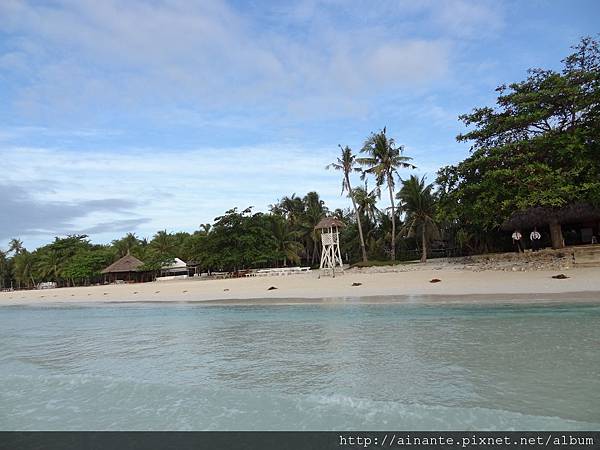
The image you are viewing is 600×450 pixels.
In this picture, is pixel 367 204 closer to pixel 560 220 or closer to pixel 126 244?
pixel 560 220

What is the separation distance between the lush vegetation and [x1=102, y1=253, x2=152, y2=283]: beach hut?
154 centimetres

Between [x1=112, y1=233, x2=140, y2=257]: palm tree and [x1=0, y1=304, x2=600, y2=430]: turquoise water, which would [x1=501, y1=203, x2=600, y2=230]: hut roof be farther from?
[x1=112, y1=233, x2=140, y2=257]: palm tree

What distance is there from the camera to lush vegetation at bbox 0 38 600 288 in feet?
53.5

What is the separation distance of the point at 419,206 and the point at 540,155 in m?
11.9

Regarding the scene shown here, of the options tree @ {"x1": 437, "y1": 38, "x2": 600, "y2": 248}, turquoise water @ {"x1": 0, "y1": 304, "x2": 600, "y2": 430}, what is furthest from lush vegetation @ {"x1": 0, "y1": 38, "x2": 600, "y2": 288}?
turquoise water @ {"x1": 0, "y1": 304, "x2": 600, "y2": 430}

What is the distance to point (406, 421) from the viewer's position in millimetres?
4180

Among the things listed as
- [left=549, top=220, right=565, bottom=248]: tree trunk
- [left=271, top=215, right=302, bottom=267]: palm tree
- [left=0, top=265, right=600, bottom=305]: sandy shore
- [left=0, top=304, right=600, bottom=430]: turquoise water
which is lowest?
[left=0, top=304, right=600, bottom=430]: turquoise water

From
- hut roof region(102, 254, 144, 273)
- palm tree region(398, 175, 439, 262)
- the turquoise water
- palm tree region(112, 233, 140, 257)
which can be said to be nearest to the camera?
the turquoise water

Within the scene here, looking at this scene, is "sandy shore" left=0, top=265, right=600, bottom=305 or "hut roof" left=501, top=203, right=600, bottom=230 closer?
"sandy shore" left=0, top=265, right=600, bottom=305

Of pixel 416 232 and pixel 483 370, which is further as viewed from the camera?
pixel 416 232
